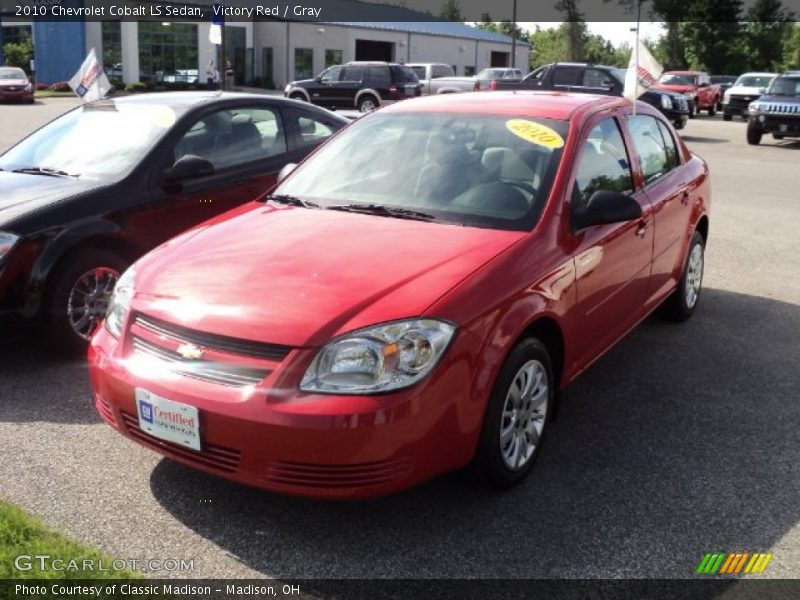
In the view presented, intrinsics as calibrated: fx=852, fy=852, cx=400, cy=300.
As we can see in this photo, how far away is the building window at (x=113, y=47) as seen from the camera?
45531 millimetres

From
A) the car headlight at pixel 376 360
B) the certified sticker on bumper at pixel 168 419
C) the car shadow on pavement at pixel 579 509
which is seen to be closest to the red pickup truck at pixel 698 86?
the car shadow on pavement at pixel 579 509

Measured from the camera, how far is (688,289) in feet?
20.0

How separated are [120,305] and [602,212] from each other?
2.21m

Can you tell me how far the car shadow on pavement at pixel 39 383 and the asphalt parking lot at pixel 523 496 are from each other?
0.05 feet

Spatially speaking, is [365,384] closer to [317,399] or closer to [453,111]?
[317,399]

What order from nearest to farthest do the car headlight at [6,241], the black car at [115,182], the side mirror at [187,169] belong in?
the car headlight at [6,241], the black car at [115,182], the side mirror at [187,169]

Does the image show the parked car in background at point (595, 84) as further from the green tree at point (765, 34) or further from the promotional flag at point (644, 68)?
the green tree at point (765, 34)

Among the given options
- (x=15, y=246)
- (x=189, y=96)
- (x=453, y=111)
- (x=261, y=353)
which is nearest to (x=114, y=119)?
(x=189, y=96)

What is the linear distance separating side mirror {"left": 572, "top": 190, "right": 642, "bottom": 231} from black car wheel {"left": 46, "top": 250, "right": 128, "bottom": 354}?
2876mm

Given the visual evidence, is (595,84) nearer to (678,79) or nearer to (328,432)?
(678,79)

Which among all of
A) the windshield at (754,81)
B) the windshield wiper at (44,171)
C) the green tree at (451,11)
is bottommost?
the windshield wiper at (44,171)

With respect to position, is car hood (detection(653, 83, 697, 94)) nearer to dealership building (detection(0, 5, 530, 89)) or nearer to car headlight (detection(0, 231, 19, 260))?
dealership building (detection(0, 5, 530, 89))

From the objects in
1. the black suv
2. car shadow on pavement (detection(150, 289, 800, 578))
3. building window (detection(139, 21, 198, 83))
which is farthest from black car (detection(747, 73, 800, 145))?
building window (detection(139, 21, 198, 83))

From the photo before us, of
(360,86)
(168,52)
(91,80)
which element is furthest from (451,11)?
(91,80)
